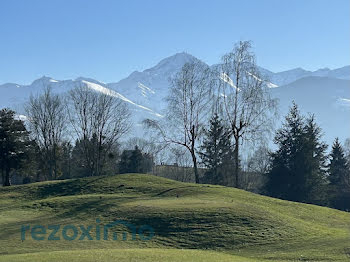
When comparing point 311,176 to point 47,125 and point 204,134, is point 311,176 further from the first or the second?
point 47,125

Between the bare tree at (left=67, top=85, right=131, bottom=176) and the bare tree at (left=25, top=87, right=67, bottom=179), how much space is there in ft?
8.23

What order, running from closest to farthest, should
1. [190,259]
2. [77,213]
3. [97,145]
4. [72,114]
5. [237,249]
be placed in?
[190,259] < [237,249] < [77,213] < [97,145] < [72,114]

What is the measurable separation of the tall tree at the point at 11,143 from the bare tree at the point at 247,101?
26.2 meters

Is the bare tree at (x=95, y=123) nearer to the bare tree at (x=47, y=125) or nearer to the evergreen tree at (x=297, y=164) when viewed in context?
the bare tree at (x=47, y=125)

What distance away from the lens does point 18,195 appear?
37.2m

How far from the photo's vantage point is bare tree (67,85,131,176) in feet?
187

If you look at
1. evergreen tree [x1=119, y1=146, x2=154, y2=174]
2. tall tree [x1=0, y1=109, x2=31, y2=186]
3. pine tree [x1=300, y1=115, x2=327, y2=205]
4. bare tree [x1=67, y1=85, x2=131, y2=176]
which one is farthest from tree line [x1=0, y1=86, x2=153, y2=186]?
pine tree [x1=300, y1=115, x2=327, y2=205]

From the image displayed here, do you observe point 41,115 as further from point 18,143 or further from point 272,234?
point 272,234

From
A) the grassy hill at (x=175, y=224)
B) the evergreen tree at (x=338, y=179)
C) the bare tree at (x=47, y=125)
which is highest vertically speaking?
the bare tree at (x=47, y=125)

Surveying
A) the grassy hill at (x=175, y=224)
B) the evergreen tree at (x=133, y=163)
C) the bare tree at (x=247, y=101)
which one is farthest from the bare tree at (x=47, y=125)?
the bare tree at (x=247, y=101)

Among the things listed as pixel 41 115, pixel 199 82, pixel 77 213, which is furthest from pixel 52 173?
pixel 77 213

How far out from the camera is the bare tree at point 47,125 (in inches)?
2297

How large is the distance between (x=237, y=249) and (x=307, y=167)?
3264 centimetres


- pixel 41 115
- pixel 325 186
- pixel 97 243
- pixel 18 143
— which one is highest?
pixel 41 115
